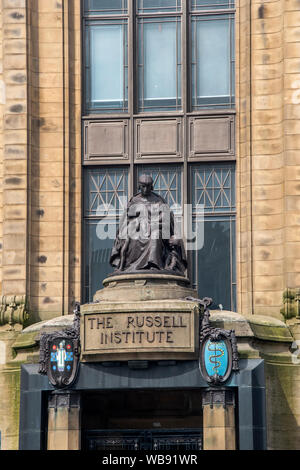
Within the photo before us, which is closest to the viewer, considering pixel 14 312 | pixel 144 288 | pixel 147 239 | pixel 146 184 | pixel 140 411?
pixel 144 288

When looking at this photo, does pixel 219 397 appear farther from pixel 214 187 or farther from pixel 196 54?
pixel 196 54

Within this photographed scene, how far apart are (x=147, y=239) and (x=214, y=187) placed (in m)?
3.74

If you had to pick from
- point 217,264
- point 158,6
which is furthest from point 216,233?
point 158,6

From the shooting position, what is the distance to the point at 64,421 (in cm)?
3048

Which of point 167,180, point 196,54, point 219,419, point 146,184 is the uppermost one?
point 196,54

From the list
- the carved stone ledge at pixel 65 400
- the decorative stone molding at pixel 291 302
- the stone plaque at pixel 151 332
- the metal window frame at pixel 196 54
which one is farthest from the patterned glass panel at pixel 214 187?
the carved stone ledge at pixel 65 400

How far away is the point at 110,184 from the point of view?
35.2 metres

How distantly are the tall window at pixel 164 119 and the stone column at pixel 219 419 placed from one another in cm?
447

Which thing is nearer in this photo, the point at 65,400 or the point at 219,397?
the point at 219,397

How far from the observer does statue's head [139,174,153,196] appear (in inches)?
1271

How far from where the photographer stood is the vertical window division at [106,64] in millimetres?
35562

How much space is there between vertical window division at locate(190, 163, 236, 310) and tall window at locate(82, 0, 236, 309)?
0.08ft

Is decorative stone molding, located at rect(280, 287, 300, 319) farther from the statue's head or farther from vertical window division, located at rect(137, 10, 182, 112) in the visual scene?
vertical window division, located at rect(137, 10, 182, 112)

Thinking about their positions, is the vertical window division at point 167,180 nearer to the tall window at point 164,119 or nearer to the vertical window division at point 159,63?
the tall window at point 164,119
